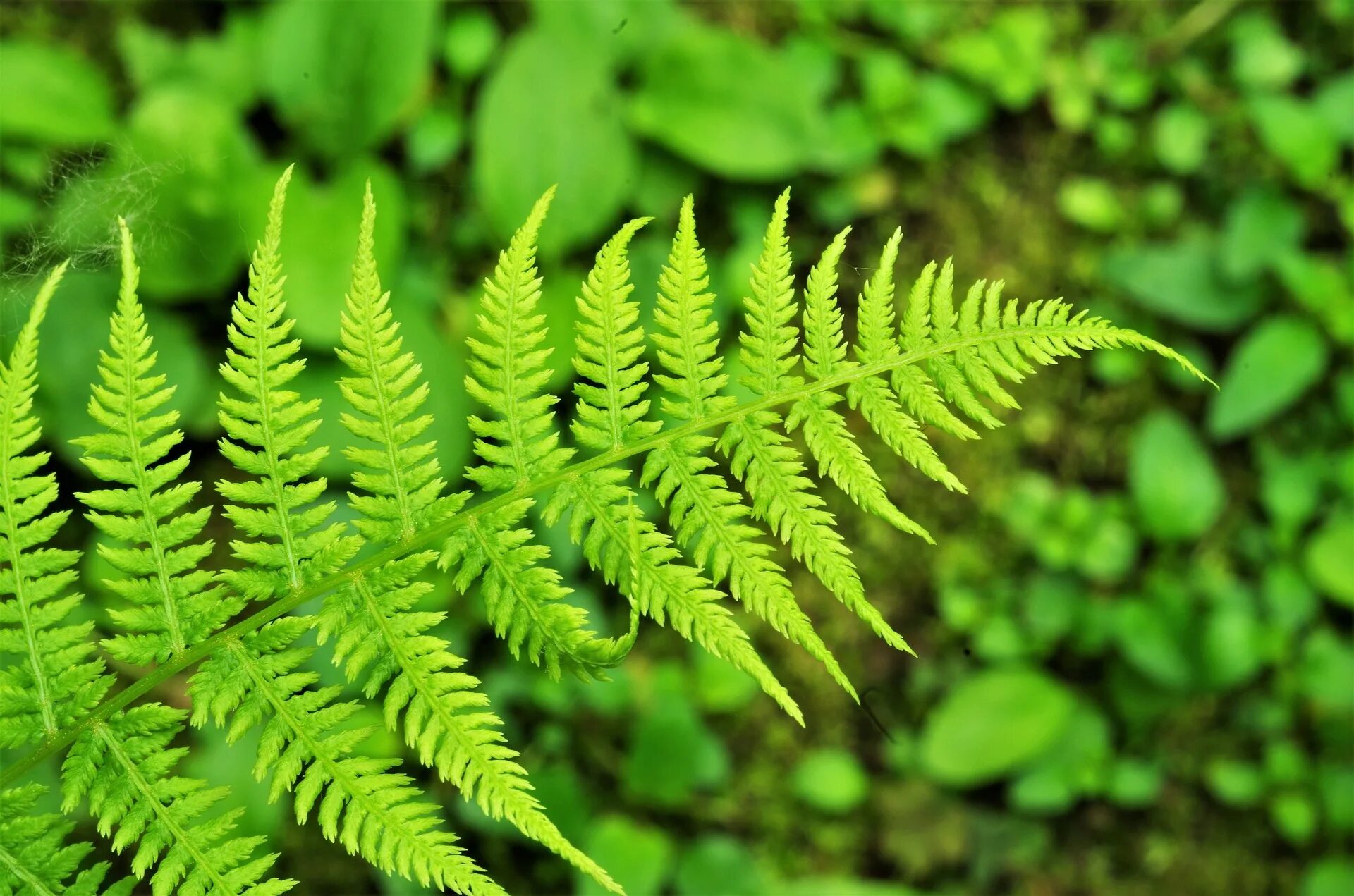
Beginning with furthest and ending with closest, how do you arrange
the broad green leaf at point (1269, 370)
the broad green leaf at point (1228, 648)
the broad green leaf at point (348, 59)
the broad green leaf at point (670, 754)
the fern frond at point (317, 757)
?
1. the broad green leaf at point (1269, 370)
2. the broad green leaf at point (1228, 648)
3. the broad green leaf at point (670, 754)
4. the broad green leaf at point (348, 59)
5. the fern frond at point (317, 757)

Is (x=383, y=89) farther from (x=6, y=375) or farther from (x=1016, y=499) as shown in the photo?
(x=1016, y=499)

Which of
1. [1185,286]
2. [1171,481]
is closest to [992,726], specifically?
[1171,481]

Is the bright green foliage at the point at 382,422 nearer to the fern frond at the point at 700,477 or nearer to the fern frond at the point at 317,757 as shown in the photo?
the fern frond at the point at 317,757

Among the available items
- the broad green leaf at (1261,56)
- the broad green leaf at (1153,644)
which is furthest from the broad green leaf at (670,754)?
the broad green leaf at (1261,56)

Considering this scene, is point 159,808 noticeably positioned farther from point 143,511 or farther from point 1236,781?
point 1236,781

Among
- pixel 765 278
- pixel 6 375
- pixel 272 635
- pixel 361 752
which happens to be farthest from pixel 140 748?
pixel 361 752

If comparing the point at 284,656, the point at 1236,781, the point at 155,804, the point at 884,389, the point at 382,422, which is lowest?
the point at 155,804
